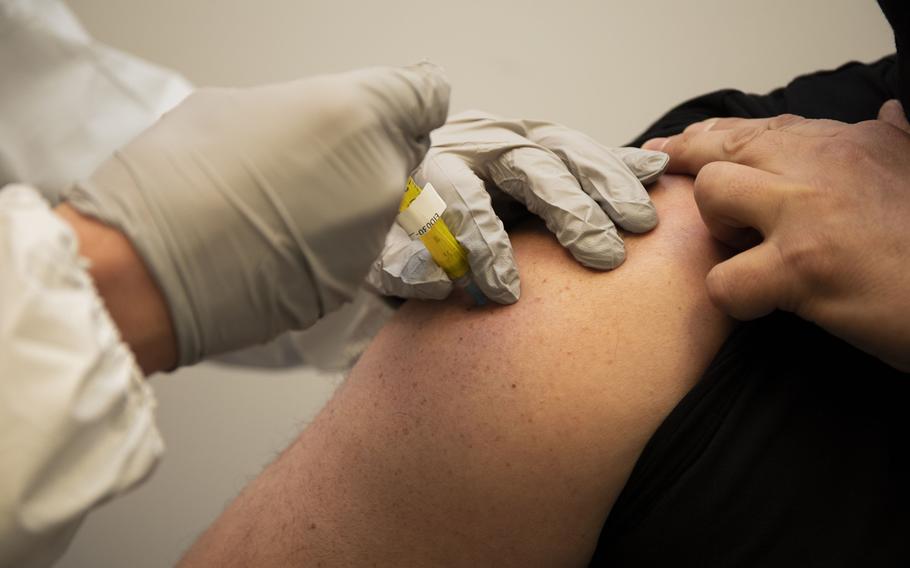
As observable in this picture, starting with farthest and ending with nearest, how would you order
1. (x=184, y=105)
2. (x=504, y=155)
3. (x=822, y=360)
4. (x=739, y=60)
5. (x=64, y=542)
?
(x=739, y=60)
(x=504, y=155)
(x=822, y=360)
(x=184, y=105)
(x=64, y=542)

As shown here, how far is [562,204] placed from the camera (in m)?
0.84

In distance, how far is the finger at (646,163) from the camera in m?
0.93

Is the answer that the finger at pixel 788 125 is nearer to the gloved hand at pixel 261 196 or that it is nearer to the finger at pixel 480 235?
the finger at pixel 480 235

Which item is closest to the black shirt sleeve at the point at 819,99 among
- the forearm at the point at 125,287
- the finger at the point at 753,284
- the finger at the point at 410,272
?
the finger at the point at 753,284

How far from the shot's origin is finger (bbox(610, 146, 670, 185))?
926 mm

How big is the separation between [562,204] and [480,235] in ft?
0.42

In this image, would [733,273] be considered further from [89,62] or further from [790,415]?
[89,62]

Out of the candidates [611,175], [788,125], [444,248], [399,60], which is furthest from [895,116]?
[399,60]

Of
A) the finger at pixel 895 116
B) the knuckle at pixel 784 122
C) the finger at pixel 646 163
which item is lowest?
the finger at pixel 646 163

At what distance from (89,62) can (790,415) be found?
108cm

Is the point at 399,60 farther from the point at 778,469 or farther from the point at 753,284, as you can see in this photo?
the point at 778,469

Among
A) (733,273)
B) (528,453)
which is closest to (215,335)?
(528,453)

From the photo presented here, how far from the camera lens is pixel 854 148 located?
0.76 metres

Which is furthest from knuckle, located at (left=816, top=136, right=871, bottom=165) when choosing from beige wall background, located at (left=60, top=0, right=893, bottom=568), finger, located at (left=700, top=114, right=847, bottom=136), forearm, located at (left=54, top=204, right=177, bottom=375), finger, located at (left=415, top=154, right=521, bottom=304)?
beige wall background, located at (left=60, top=0, right=893, bottom=568)
